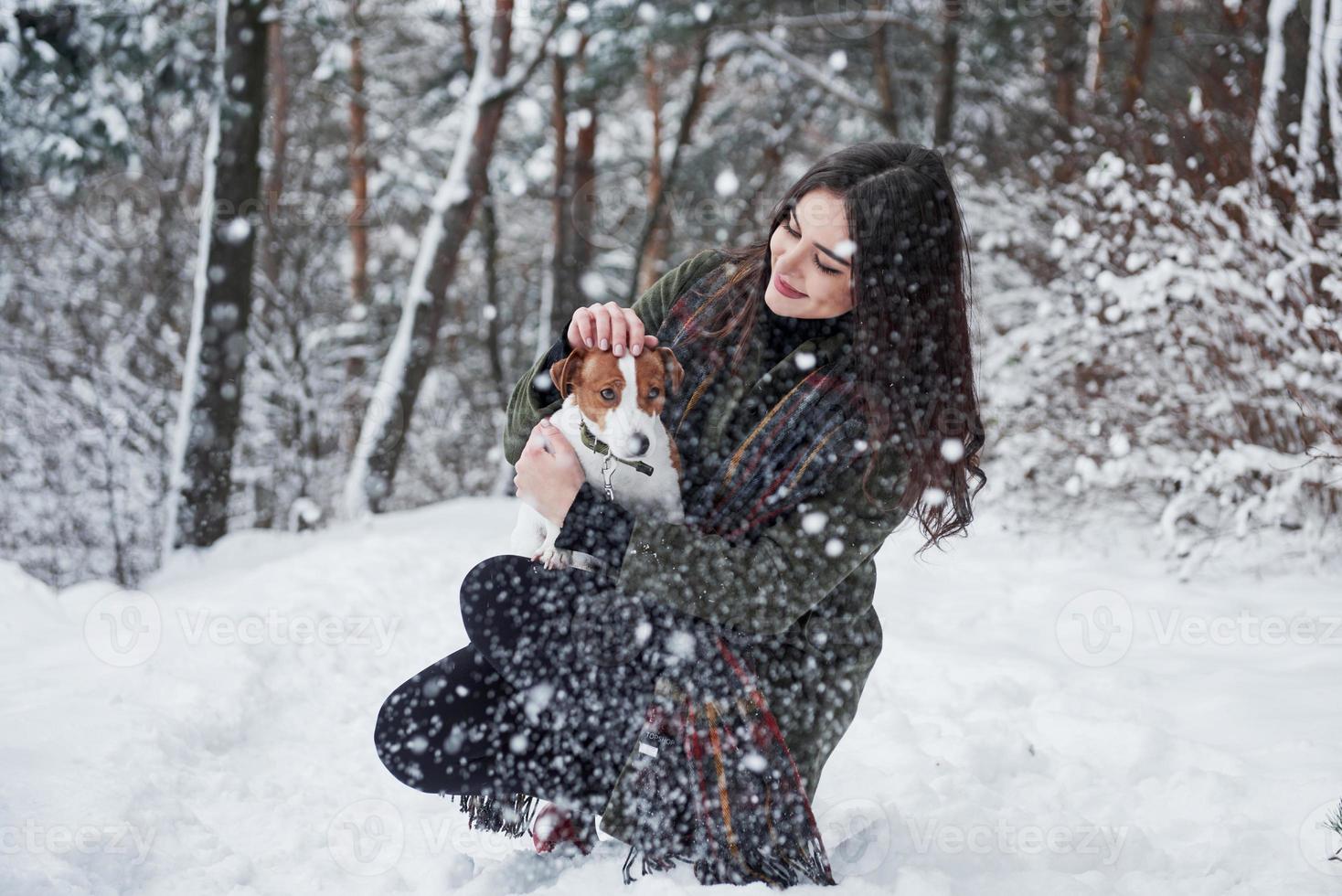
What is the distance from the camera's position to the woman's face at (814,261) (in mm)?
2078

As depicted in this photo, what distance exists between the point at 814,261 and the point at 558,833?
1595mm

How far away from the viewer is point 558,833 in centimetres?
236

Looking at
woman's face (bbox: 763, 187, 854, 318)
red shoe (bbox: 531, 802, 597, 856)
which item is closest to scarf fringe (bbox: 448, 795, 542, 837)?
red shoe (bbox: 531, 802, 597, 856)

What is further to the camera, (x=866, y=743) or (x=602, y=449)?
(x=866, y=743)

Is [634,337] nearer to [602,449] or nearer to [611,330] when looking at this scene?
[611,330]

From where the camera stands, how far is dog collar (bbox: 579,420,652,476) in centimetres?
219

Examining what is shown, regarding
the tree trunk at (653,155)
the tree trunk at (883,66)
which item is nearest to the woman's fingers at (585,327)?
the tree trunk at (883,66)

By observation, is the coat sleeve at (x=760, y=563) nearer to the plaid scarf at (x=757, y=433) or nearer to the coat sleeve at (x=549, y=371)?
the plaid scarf at (x=757, y=433)

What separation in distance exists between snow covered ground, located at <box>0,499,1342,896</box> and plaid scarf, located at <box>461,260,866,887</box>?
13 centimetres

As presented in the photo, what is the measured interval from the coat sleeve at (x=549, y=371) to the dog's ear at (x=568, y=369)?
2.4 inches

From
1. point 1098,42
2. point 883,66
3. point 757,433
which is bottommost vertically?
point 757,433

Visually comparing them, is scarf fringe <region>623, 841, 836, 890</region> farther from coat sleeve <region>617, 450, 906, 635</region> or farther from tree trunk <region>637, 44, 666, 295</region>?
tree trunk <region>637, 44, 666, 295</region>

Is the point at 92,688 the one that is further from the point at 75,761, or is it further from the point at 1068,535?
the point at 1068,535

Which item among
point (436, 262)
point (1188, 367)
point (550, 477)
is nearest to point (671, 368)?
point (550, 477)
